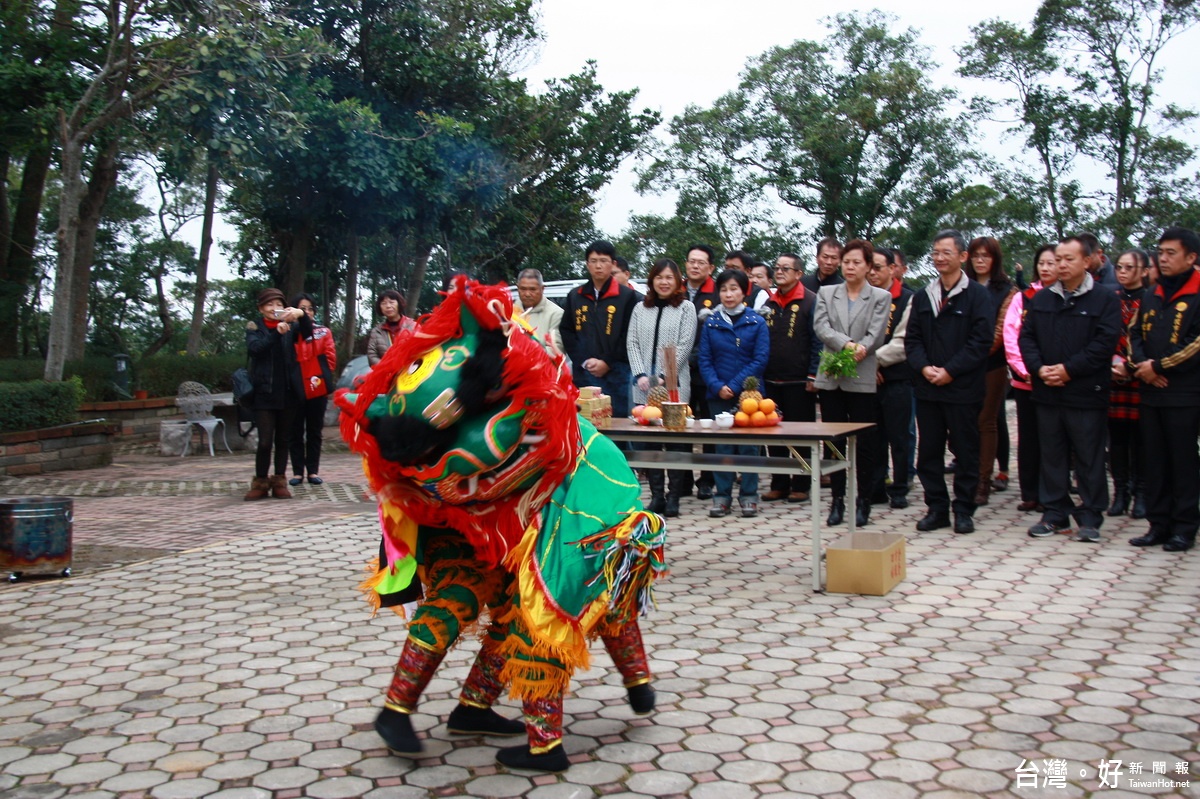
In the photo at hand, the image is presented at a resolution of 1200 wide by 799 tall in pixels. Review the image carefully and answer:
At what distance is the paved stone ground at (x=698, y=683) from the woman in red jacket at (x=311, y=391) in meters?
2.67

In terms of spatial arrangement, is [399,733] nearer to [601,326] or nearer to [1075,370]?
[1075,370]

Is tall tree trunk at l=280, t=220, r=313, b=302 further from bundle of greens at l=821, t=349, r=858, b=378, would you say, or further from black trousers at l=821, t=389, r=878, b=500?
bundle of greens at l=821, t=349, r=858, b=378

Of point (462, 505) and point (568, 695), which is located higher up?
point (462, 505)

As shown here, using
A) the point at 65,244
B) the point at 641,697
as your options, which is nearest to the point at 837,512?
the point at 641,697

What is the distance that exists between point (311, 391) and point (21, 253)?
33.8 ft

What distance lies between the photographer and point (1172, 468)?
6.86 meters

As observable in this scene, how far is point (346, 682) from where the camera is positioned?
14.4ft

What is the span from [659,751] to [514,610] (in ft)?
2.38

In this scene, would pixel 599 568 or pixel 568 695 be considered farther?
pixel 568 695

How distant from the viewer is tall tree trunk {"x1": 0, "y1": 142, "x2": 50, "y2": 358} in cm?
1606

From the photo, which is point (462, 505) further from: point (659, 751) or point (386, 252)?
point (386, 252)

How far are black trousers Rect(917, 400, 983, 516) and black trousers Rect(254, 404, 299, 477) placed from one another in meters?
5.43

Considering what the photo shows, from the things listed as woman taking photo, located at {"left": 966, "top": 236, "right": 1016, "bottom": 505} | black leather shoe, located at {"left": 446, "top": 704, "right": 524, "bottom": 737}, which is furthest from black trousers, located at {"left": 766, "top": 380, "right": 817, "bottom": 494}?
black leather shoe, located at {"left": 446, "top": 704, "right": 524, "bottom": 737}

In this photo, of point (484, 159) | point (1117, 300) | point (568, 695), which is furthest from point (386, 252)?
point (568, 695)
